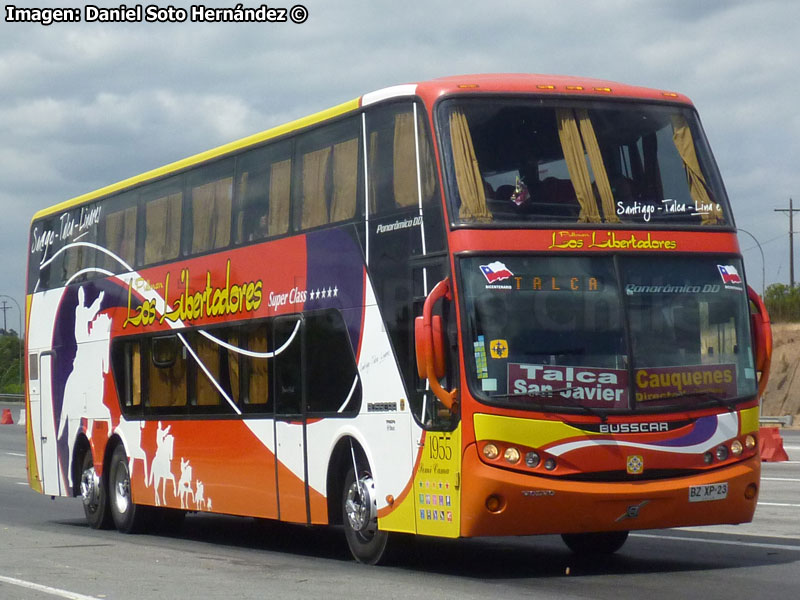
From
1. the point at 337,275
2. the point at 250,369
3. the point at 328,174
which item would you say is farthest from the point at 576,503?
the point at 250,369

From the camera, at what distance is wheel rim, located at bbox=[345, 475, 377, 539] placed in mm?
13008

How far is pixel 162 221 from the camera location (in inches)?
707

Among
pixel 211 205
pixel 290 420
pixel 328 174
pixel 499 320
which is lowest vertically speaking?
pixel 290 420

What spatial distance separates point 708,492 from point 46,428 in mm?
12596

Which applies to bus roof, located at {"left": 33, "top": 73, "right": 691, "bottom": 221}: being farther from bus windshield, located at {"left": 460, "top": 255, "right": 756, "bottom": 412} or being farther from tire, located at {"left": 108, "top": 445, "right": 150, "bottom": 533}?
tire, located at {"left": 108, "top": 445, "right": 150, "bottom": 533}

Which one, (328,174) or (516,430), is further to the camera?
(328,174)

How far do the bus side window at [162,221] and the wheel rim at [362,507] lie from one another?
5.23 meters

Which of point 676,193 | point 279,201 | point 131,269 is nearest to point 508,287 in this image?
point 676,193

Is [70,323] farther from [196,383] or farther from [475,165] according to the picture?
[475,165]

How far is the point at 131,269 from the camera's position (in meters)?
18.8

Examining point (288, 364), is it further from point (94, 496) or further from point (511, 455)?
point (94, 496)

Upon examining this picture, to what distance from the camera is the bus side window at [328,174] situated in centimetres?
1348

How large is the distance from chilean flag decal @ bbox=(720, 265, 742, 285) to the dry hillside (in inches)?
1970

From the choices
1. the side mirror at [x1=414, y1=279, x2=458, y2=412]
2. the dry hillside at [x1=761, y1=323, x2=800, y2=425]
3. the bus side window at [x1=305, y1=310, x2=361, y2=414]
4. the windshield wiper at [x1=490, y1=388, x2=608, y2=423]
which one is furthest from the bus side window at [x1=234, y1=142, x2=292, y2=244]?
the dry hillside at [x1=761, y1=323, x2=800, y2=425]
